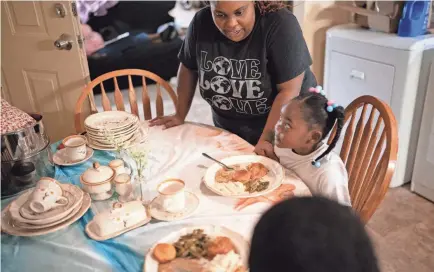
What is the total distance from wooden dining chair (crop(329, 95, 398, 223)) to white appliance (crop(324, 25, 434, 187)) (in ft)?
3.14

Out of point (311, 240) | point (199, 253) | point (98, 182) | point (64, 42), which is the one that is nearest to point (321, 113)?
point (199, 253)

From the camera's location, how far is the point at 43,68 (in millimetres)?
2611

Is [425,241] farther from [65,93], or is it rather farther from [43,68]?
[43,68]

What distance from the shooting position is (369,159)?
4.84ft

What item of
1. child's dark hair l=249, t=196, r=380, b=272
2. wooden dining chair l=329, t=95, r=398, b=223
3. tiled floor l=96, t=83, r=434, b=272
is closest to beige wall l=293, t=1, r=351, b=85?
tiled floor l=96, t=83, r=434, b=272

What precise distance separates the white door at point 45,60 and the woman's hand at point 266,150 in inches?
56.4

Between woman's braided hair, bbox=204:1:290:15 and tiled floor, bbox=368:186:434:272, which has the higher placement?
woman's braided hair, bbox=204:1:290:15

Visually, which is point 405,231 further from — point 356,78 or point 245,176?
point 245,176

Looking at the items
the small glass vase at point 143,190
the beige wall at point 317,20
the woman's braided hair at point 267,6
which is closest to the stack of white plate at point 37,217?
the small glass vase at point 143,190

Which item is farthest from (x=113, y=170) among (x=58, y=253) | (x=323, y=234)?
(x=323, y=234)

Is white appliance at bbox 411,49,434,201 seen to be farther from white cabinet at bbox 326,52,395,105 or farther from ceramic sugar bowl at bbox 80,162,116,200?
ceramic sugar bowl at bbox 80,162,116,200

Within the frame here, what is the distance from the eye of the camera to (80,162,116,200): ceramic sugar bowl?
1303 mm

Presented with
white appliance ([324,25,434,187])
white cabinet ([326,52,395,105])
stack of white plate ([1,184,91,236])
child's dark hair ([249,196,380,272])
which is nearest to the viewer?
child's dark hair ([249,196,380,272])

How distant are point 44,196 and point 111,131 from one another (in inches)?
19.6
